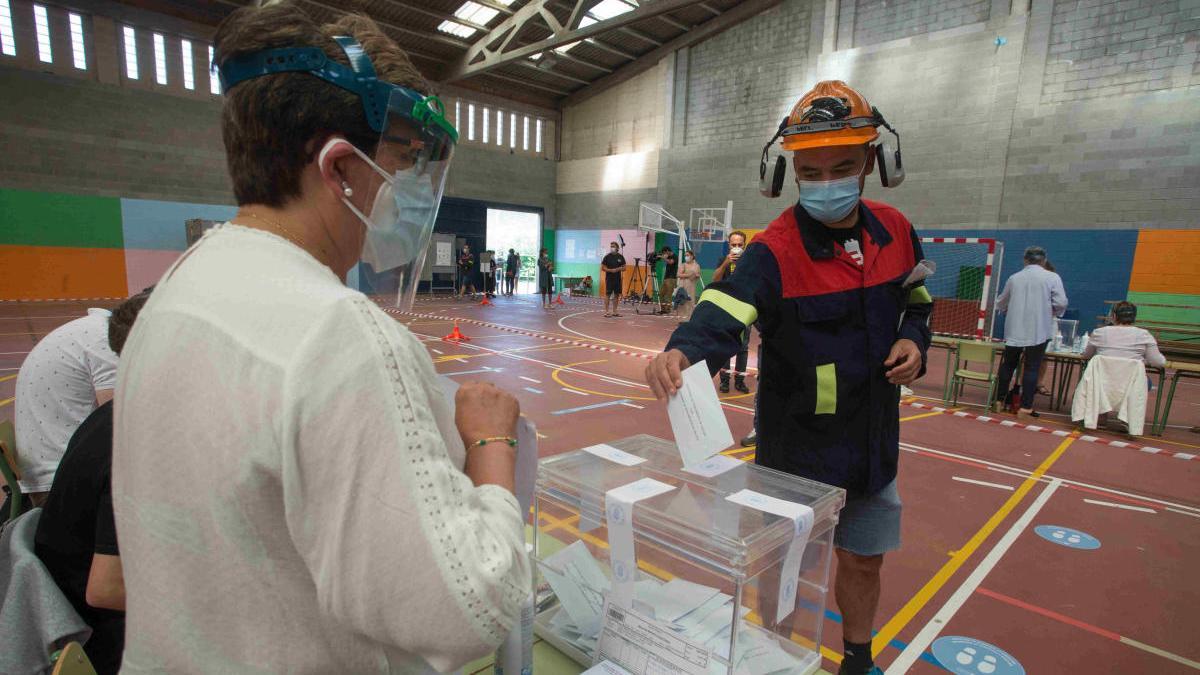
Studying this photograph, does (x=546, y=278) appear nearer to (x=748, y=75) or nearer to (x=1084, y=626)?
(x=748, y=75)

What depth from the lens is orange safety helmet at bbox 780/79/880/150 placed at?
1741 millimetres

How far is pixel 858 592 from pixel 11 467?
3242 mm

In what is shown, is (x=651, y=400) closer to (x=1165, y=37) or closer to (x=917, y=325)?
(x=917, y=325)

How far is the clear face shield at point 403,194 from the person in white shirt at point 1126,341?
716cm

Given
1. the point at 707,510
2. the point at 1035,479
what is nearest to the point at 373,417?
the point at 707,510

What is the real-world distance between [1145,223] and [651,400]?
11.4 m

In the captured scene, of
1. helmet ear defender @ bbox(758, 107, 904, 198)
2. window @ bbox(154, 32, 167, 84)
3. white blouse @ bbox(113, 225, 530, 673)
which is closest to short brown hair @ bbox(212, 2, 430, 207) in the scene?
white blouse @ bbox(113, 225, 530, 673)

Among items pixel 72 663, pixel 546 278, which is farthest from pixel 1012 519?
pixel 546 278

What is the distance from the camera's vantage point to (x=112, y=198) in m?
14.3

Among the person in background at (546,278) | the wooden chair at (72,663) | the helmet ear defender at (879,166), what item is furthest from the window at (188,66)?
the wooden chair at (72,663)

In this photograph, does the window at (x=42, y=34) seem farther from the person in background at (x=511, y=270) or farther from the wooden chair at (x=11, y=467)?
the wooden chair at (x=11, y=467)

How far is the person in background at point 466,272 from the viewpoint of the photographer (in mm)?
19625

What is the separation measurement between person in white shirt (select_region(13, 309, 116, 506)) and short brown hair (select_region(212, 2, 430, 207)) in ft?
7.43

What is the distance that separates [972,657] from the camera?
2477mm
